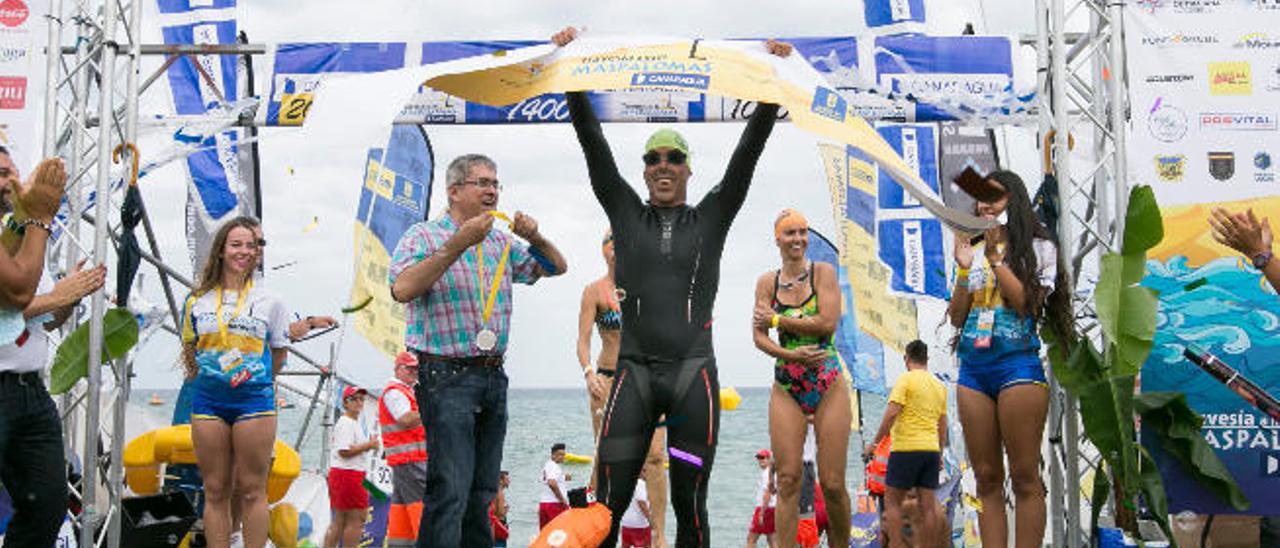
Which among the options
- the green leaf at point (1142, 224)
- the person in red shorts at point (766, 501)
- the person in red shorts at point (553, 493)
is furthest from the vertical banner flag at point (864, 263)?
the green leaf at point (1142, 224)

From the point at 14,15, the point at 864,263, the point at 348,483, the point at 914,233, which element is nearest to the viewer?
the point at 14,15

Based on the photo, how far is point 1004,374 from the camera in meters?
5.93

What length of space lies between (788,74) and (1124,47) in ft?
8.97

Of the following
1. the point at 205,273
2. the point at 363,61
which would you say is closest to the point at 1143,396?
the point at 205,273

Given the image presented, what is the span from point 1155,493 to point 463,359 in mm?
3413

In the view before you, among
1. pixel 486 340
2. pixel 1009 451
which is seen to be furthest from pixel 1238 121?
pixel 486 340

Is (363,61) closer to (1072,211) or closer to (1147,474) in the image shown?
(1072,211)

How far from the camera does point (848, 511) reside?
6.88m

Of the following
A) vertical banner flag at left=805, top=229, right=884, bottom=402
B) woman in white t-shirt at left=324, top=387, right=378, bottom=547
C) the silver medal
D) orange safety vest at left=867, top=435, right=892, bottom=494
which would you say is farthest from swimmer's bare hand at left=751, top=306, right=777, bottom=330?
vertical banner flag at left=805, top=229, right=884, bottom=402

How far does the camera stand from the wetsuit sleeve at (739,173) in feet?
16.8

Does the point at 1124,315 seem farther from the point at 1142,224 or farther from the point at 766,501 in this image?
the point at 766,501

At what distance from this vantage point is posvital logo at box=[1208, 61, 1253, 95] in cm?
710

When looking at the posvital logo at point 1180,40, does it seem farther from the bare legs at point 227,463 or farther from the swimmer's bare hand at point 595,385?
the bare legs at point 227,463

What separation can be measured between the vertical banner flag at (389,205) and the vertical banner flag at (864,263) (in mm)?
4367
